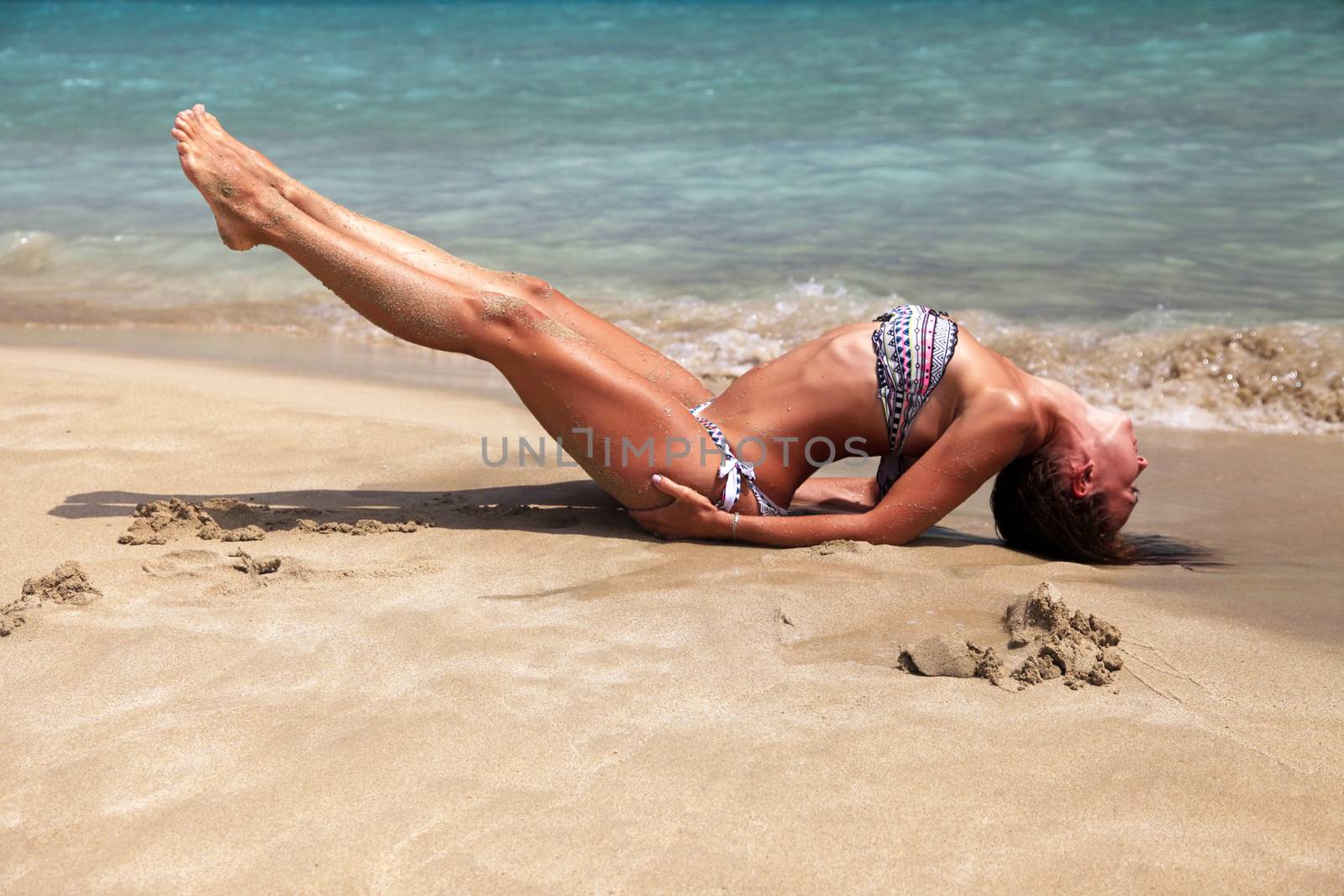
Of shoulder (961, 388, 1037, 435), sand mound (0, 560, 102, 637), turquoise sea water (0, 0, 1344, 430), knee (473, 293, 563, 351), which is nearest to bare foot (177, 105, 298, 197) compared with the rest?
knee (473, 293, 563, 351)

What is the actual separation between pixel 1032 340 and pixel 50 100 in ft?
44.7

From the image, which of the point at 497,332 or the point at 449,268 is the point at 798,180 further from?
the point at 497,332

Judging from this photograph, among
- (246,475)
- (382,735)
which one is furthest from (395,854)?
(246,475)

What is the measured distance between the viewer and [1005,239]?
8.43 metres

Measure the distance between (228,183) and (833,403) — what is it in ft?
5.79

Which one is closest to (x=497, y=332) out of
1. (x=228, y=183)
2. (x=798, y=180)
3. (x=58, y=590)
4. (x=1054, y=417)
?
(x=228, y=183)

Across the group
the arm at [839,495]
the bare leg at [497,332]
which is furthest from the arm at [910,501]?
the arm at [839,495]

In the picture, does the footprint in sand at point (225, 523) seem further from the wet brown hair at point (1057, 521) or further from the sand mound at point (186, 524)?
the wet brown hair at point (1057, 521)

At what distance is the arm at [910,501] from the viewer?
3268mm

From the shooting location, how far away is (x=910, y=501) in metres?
3.33

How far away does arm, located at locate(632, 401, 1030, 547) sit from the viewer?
3268mm

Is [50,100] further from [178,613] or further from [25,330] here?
[178,613]

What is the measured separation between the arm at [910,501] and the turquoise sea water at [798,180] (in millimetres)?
2685

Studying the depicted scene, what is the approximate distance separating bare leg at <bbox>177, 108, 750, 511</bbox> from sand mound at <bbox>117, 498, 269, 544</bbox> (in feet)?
2.22
